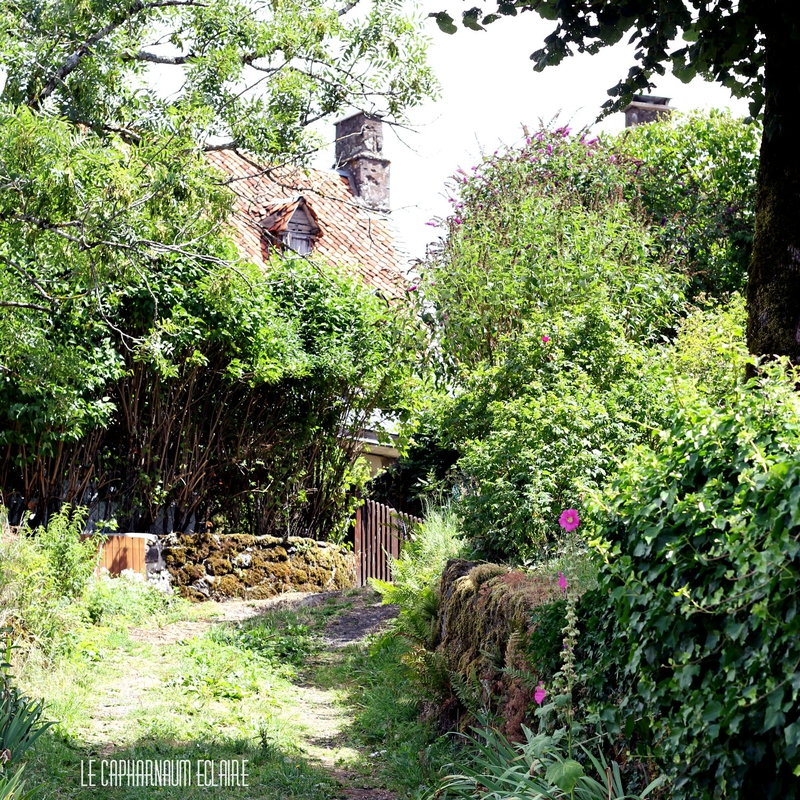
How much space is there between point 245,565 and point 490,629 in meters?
7.91

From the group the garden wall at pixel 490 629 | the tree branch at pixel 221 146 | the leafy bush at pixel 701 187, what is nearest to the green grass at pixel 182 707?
the garden wall at pixel 490 629

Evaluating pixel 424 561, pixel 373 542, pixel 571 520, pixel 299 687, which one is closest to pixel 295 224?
pixel 373 542

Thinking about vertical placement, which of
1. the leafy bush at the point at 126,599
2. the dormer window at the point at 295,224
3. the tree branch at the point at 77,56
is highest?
the dormer window at the point at 295,224

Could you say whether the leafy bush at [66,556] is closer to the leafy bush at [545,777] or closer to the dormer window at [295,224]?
the leafy bush at [545,777]

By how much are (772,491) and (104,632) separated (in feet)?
26.4

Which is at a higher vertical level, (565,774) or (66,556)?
(66,556)

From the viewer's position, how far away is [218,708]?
770cm

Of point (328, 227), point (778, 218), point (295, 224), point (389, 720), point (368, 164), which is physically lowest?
point (389, 720)

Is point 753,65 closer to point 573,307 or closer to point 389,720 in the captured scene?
point 573,307

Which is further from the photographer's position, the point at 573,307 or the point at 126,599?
the point at 126,599

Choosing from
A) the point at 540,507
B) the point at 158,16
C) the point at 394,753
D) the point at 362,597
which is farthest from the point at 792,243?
the point at 362,597

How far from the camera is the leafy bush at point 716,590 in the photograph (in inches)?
118

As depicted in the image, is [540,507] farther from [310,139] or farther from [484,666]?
[310,139]

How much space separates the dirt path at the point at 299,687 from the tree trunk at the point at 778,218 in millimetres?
3573
